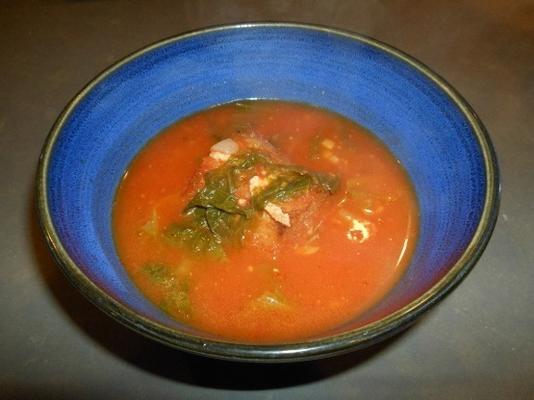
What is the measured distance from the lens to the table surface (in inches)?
78.8

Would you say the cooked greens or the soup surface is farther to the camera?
the cooked greens

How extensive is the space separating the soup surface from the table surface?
13.0 inches

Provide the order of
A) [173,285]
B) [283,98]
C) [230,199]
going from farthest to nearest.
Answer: [283,98] → [230,199] → [173,285]

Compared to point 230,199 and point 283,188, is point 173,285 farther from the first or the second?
point 283,188

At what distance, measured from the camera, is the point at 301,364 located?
2.05m

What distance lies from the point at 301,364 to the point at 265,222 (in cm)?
60

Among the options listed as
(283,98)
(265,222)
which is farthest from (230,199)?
(283,98)

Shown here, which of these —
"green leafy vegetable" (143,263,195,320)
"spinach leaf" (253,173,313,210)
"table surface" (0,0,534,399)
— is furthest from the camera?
"spinach leaf" (253,173,313,210)

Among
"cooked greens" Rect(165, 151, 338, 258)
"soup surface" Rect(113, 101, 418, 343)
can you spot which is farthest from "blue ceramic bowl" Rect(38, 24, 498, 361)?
"cooked greens" Rect(165, 151, 338, 258)

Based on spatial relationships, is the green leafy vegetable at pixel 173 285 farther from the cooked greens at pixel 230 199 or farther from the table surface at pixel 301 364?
the table surface at pixel 301 364

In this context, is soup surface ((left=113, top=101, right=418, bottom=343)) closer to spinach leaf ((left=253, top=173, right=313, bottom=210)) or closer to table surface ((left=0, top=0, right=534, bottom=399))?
spinach leaf ((left=253, top=173, right=313, bottom=210))

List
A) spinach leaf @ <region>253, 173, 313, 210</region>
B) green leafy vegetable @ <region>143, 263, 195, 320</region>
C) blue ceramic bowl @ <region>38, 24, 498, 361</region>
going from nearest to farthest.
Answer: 1. blue ceramic bowl @ <region>38, 24, 498, 361</region>
2. green leafy vegetable @ <region>143, 263, 195, 320</region>
3. spinach leaf @ <region>253, 173, 313, 210</region>

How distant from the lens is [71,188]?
5.89 feet

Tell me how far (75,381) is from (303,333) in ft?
3.19
